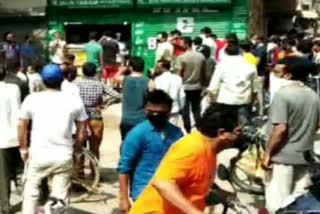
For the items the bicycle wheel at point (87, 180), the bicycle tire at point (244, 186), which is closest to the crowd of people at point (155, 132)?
the bicycle wheel at point (87, 180)

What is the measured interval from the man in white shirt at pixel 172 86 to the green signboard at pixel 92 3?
1551 cm

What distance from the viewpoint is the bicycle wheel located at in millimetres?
10117

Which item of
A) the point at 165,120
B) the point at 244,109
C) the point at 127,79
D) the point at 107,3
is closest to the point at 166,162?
the point at 165,120

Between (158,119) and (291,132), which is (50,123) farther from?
(291,132)

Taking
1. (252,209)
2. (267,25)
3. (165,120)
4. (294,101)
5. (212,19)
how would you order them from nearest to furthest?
(165,120) < (294,101) < (252,209) < (212,19) < (267,25)

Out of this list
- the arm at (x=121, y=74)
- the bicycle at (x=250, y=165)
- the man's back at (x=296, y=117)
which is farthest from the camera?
the arm at (x=121, y=74)

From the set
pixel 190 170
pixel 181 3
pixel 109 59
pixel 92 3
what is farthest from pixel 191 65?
pixel 92 3

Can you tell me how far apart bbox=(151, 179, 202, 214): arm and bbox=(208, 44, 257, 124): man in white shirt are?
7.01 meters

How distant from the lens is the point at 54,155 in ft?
23.7

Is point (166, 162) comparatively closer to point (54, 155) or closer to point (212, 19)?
point (54, 155)

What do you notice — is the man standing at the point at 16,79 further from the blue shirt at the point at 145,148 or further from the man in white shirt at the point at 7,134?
the blue shirt at the point at 145,148

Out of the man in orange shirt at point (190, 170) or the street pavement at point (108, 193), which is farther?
the street pavement at point (108, 193)

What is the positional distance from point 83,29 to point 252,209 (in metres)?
19.0

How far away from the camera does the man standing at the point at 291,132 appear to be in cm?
704
